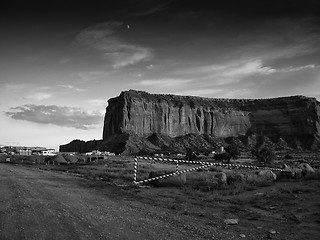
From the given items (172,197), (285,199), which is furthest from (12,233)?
(285,199)

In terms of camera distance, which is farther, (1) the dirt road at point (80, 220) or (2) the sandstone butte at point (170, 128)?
(2) the sandstone butte at point (170, 128)

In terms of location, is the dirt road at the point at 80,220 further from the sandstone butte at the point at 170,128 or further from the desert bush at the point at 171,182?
the sandstone butte at the point at 170,128

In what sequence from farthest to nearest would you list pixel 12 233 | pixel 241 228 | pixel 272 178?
pixel 272 178 → pixel 241 228 → pixel 12 233

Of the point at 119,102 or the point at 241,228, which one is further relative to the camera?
the point at 119,102

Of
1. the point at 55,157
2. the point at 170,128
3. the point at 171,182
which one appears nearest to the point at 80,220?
the point at 171,182

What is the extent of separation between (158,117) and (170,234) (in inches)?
7315

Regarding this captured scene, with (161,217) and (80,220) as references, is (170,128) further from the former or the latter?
(80,220)

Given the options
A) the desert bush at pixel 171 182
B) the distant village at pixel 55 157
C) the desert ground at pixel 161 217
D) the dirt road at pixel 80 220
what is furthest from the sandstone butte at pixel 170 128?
the dirt road at pixel 80 220

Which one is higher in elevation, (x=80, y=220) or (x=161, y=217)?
(x=80, y=220)

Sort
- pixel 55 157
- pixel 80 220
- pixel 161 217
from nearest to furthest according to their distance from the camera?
pixel 80 220 → pixel 161 217 → pixel 55 157

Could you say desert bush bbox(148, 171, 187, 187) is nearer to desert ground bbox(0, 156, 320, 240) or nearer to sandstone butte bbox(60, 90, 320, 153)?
desert ground bbox(0, 156, 320, 240)

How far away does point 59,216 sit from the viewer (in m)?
7.72

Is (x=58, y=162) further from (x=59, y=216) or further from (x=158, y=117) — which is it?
(x=158, y=117)

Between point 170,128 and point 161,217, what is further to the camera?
point 170,128
